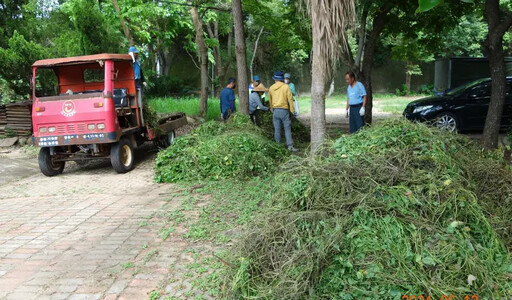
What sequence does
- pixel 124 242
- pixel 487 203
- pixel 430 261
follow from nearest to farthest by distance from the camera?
pixel 430 261
pixel 487 203
pixel 124 242

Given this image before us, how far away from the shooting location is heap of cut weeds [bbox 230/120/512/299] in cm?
298

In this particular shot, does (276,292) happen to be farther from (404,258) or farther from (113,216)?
(113,216)

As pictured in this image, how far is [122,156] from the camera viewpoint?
853cm

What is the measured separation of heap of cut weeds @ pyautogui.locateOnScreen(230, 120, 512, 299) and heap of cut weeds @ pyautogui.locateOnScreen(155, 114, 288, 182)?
296 cm

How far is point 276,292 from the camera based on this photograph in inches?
119

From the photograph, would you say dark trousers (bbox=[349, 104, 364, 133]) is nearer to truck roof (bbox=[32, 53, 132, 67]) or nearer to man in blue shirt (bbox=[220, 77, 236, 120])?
man in blue shirt (bbox=[220, 77, 236, 120])

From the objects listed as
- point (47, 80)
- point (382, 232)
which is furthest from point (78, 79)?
point (382, 232)

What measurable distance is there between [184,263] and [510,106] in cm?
1195

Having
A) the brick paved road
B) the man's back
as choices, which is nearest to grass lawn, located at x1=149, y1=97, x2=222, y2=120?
the man's back

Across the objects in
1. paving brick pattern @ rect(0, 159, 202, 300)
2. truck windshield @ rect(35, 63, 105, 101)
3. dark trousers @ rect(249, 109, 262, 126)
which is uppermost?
truck windshield @ rect(35, 63, 105, 101)

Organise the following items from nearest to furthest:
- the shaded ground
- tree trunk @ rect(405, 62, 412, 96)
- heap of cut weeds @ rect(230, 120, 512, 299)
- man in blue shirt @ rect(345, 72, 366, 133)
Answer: heap of cut weeds @ rect(230, 120, 512, 299) < the shaded ground < man in blue shirt @ rect(345, 72, 366, 133) < tree trunk @ rect(405, 62, 412, 96)

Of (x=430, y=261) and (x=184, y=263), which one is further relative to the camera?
(x=184, y=263)

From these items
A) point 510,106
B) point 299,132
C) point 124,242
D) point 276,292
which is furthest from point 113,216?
point 510,106

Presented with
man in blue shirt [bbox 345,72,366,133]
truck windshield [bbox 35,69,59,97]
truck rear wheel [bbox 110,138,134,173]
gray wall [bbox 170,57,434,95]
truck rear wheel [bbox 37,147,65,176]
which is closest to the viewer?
truck rear wheel [bbox 110,138,134,173]
